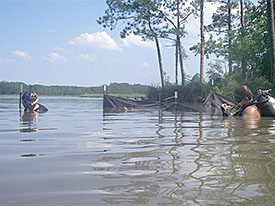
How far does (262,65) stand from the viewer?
2197 centimetres

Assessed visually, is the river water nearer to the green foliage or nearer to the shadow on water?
the shadow on water

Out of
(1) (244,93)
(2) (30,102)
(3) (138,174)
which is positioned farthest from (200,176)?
(2) (30,102)

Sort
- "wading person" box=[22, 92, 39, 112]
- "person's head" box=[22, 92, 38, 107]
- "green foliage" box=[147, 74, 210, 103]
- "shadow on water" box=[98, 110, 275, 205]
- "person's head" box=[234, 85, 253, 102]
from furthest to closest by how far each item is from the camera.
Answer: "green foliage" box=[147, 74, 210, 103], "person's head" box=[22, 92, 38, 107], "wading person" box=[22, 92, 39, 112], "person's head" box=[234, 85, 253, 102], "shadow on water" box=[98, 110, 275, 205]

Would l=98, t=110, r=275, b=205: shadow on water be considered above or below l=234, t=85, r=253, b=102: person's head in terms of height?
below

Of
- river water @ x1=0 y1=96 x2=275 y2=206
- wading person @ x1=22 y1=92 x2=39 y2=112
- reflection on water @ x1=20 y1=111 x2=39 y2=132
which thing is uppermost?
wading person @ x1=22 y1=92 x2=39 y2=112

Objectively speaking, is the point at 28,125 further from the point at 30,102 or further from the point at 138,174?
the point at 30,102

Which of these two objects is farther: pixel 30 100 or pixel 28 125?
pixel 30 100

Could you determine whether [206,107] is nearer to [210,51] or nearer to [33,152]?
[210,51]

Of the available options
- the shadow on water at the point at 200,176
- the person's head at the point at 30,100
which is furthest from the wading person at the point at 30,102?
the shadow on water at the point at 200,176

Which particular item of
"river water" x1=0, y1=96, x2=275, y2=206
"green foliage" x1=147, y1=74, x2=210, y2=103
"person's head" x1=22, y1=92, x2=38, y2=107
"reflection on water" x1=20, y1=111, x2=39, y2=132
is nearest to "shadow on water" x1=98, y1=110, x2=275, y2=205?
"river water" x1=0, y1=96, x2=275, y2=206

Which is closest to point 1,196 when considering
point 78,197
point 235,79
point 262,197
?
point 78,197

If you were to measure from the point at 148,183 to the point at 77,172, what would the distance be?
73 cm

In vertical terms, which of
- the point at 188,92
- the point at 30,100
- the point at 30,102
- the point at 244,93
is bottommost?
the point at 30,102

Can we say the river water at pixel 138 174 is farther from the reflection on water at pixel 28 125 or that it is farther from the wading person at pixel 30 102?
the wading person at pixel 30 102
